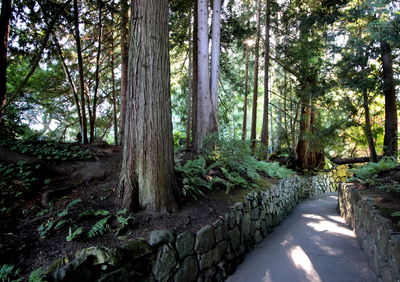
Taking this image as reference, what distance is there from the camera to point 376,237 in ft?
10.6

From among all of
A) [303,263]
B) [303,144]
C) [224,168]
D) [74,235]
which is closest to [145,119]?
[74,235]

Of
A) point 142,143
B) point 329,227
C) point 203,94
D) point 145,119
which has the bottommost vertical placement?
point 329,227

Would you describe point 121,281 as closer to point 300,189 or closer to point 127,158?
point 127,158

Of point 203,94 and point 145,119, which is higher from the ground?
point 203,94

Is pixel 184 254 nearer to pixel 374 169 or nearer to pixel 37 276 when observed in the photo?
pixel 37 276

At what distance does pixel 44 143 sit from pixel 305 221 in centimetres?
624

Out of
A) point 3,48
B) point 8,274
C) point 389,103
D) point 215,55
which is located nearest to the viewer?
point 8,274

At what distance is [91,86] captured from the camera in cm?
1004

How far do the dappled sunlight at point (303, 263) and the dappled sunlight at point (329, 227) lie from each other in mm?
1314

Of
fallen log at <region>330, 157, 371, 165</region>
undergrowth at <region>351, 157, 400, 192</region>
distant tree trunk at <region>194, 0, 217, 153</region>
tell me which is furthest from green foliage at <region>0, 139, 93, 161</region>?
fallen log at <region>330, 157, 371, 165</region>

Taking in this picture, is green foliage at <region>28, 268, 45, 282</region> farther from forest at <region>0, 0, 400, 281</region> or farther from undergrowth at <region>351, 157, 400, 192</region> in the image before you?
undergrowth at <region>351, 157, 400, 192</region>

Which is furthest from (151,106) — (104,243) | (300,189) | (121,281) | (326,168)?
(326,168)

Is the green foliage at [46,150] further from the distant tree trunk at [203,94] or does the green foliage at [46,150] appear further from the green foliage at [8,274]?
the green foliage at [8,274]

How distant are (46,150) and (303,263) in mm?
4927
